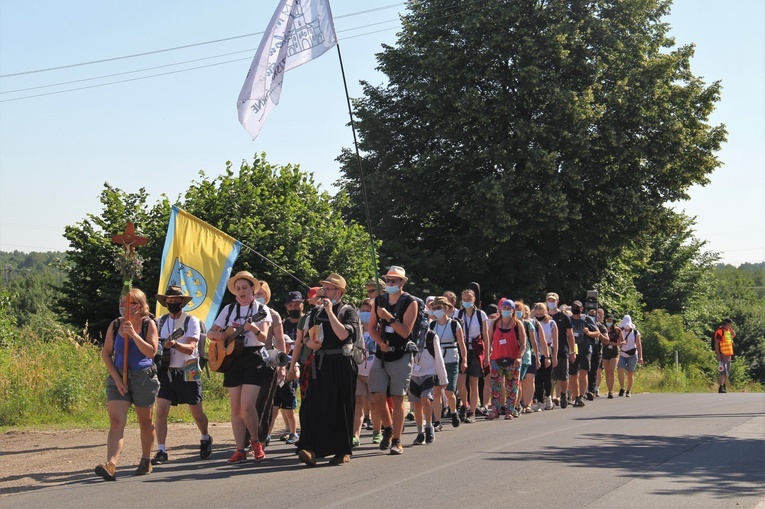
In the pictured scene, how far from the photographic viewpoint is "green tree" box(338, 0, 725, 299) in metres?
32.9

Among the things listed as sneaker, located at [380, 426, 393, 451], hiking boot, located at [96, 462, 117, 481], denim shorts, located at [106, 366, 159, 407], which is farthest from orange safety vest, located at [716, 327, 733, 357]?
hiking boot, located at [96, 462, 117, 481]

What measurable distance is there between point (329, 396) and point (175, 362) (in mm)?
1877

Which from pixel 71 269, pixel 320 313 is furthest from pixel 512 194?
pixel 320 313

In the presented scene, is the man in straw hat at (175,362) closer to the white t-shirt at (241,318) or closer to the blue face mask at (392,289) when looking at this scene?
the white t-shirt at (241,318)

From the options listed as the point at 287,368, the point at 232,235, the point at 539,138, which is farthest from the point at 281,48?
the point at 539,138

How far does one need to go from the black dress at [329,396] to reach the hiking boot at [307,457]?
0.40 ft

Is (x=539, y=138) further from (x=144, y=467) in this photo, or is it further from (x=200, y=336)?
(x=144, y=467)

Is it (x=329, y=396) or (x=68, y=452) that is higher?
(x=329, y=396)

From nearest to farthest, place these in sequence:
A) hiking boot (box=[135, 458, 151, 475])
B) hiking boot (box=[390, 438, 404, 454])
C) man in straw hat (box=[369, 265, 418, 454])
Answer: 1. hiking boot (box=[135, 458, 151, 475])
2. man in straw hat (box=[369, 265, 418, 454])
3. hiking boot (box=[390, 438, 404, 454])

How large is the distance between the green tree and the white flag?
A: 60.7ft

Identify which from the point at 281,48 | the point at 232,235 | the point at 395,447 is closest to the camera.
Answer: the point at 395,447

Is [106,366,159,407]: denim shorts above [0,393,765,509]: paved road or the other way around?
above

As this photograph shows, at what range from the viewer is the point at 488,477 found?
31.2 feet

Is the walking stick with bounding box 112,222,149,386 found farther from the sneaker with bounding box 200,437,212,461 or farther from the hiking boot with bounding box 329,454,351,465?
the hiking boot with bounding box 329,454,351,465
